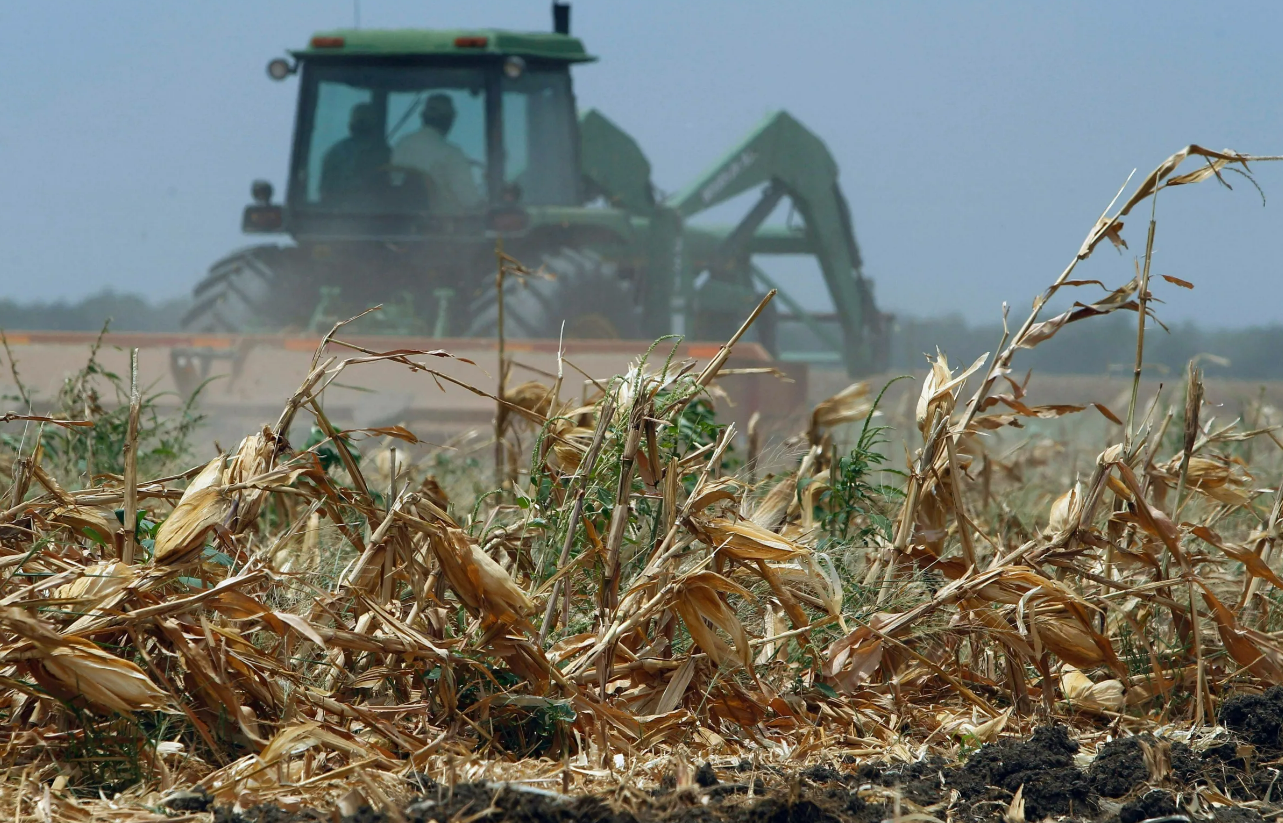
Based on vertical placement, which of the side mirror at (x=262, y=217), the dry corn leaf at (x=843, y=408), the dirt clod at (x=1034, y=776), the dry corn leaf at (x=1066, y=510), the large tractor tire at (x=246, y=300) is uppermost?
the side mirror at (x=262, y=217)

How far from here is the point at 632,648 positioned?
1.66 meters

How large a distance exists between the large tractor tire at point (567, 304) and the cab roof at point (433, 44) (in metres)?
1.40

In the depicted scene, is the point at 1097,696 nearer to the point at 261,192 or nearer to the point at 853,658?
the point at 853,658

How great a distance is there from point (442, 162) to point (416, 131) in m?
0.30

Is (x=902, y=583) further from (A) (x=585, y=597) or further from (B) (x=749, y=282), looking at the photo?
(B) (x=749, y=282)

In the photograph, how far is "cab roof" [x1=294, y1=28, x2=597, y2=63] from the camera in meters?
7.62

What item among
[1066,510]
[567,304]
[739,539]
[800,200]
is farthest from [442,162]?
[739,539]

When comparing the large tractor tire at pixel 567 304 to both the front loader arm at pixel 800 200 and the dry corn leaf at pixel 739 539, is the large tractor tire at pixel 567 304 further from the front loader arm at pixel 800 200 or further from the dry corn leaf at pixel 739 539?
the dry corn leaf at pixel 739 539

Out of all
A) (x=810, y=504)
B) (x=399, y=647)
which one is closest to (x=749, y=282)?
(x=810, y=504)

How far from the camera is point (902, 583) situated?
175 cm

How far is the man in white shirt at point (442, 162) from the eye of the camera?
774 centimetres

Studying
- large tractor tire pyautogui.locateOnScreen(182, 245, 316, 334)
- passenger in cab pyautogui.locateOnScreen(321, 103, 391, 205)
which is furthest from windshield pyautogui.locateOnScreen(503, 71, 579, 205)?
large tractor tire pyautogui.locateOnScreen(182, 245, 316, 334)

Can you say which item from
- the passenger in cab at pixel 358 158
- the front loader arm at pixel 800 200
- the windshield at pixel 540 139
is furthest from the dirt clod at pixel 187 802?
the front loader arm at pixel 800 200

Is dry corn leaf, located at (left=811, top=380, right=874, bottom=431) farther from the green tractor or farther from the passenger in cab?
the passenger in cab
